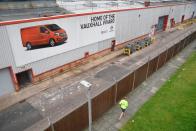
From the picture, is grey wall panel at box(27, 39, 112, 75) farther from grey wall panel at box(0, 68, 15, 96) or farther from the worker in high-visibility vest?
the worker in high-visibility vest

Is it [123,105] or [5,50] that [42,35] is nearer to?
[5,50]

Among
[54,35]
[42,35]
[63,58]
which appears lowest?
[63,58]

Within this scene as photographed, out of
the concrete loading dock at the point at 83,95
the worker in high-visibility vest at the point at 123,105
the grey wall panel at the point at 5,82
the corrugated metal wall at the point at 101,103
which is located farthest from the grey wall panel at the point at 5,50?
the worker in high-visibility vest at the point at 123,105

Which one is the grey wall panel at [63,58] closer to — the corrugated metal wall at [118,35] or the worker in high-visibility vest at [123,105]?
the corrugated metal wall at [118,35]

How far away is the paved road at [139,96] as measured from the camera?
42.9ft

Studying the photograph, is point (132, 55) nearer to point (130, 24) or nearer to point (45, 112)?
point (130, 24)

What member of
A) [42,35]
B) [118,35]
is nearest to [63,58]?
[42,35]

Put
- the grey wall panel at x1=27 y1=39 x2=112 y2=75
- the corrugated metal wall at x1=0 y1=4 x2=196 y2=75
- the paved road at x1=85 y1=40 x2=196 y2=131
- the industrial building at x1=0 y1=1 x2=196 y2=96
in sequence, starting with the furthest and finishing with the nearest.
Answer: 1. the grey wall panel at x1=27 y1=39 x2=112 y2=75
2. the industrial building at x1=0 y1=1 x2=196 y2=96
3. the corrugated metal wall at x1=0 y1=4 x2=196 y2=75
4. the paved road at x1=85 y1=40 x2=196 y2=131

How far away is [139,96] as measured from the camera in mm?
16438

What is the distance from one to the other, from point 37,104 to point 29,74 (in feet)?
14.9

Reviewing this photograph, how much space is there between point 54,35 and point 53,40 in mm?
623

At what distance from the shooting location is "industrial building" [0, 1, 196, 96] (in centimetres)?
1630

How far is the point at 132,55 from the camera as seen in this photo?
90.0ft

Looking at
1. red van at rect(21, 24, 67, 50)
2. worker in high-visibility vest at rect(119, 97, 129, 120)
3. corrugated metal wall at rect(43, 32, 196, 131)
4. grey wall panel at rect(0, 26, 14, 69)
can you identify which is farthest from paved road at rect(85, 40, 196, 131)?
red van at rect(21, 24, 67, 50)
